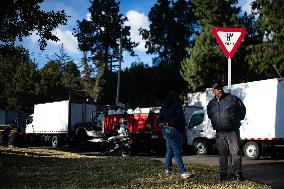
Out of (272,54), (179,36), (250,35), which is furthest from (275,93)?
(179,36)

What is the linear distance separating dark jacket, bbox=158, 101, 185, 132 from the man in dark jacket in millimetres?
741

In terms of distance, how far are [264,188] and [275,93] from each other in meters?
10.3

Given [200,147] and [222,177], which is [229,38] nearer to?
[222,177]

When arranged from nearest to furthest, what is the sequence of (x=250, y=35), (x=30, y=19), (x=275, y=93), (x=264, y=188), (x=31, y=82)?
(x=264, y=188) < (x=30, y=19) < (x=275, y=93) < (x=250, y=35) < (x=31, y=82)

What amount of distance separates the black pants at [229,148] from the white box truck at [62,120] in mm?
19325

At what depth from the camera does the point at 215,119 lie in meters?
8.20

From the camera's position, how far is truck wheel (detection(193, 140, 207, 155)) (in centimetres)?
2086

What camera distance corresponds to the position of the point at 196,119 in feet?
70.7

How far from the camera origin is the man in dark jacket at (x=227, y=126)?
7977mm

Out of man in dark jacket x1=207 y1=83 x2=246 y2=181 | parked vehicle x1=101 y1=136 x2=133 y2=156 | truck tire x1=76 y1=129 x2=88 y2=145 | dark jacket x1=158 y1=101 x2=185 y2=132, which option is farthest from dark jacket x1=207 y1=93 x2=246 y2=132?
truck tire x1=76 y1=129 x2=88 y2=145

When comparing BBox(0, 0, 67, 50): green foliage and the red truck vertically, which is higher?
BBox(0, 0, 67, 50): green foliage

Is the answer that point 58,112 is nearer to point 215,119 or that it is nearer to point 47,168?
point 47,168

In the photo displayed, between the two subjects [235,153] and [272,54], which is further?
[272,54]

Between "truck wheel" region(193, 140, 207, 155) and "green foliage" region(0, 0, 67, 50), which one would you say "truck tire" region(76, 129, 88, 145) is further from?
"green foliage" region(0, 0, 67, 50)
